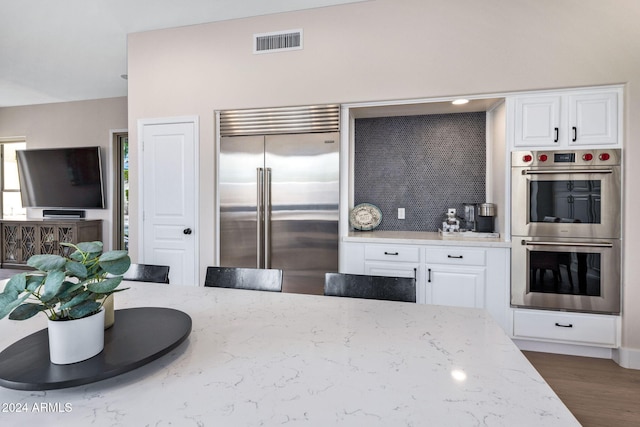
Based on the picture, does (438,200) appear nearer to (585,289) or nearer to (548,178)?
(548,178)

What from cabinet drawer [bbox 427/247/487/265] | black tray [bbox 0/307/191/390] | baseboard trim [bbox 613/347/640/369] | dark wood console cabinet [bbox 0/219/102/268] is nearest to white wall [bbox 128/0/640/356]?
baseboard trim [bbox 613/347/640/369]

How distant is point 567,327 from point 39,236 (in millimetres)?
6890

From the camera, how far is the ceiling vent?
309cm

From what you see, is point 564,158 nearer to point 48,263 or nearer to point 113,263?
point 113,263

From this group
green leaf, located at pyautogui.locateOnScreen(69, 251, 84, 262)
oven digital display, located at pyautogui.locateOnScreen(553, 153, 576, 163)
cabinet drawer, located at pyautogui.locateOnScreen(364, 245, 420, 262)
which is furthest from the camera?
cabinet drawer, located at pyautogui.locateOnScreen(364, 245, 420, 262)

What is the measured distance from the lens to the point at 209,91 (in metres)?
3.31

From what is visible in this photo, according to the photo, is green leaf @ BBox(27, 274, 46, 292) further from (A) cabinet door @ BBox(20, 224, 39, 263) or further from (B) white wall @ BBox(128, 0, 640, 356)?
(A) cabinet door @ BBox(20, 224, 39, 263)

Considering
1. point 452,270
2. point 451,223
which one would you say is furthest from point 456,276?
point 451,223

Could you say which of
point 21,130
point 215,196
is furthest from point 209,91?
point 21,130

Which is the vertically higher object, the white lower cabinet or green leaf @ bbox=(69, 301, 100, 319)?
green leaf @ bbox=(69, 301, 100, 319)

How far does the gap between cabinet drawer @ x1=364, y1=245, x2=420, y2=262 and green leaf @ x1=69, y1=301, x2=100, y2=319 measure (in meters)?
2.34

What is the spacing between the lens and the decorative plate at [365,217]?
333 centimetres

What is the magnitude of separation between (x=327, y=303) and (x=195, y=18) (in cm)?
312

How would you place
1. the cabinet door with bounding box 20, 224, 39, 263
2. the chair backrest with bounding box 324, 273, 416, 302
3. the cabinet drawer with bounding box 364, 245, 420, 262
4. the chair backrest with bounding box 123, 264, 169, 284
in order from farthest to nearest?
1. the cabinet door with bounding box 20, 224, 39, 263
2. the cabinet drawer with bounding box 364, 245, 420, 262
3. the chair backrest with bounding box 123, 264, 169, 284
4. the chair backrest with bounding box 324, 273, 416, 302
